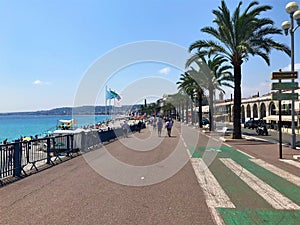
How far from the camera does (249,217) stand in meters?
5.61

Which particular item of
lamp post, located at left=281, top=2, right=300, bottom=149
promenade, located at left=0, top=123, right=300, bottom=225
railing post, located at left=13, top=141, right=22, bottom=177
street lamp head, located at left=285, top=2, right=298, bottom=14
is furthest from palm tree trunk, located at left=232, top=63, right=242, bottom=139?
railing post, located at left=13, top=141, right=22, bottom=177

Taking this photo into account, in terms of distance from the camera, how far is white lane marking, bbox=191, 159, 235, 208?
6535mm

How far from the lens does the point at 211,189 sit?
308 inches

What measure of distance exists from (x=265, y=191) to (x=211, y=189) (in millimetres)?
1301

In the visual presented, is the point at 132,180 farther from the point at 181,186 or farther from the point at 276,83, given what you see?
the point at 276,83

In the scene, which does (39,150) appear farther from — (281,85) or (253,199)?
(281,85)

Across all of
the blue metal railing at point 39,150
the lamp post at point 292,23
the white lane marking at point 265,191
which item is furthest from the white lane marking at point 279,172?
the blue metal railing at point 39,150

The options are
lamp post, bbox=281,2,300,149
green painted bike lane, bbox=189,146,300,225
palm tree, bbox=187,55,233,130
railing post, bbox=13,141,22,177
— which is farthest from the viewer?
palm tree, bbox=187,55,233,130

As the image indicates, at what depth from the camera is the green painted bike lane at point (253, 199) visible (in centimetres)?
551

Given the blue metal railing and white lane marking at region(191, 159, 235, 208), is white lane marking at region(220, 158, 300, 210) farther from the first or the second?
the blue metal railing

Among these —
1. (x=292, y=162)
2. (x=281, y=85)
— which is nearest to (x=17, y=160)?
(x=292, y=162)

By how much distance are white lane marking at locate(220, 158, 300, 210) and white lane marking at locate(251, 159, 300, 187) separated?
887 mm

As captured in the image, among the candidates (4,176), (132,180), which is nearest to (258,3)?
(132,180)

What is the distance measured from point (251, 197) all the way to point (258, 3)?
761 inches
